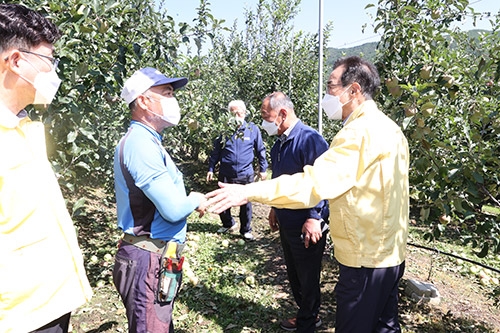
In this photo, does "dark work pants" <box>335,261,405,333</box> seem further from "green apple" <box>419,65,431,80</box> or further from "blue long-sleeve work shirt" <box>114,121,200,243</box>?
"green apple" <box>419,65,431,80</box>

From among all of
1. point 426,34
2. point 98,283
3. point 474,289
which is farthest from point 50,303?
point 474,289

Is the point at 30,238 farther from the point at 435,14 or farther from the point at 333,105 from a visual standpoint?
the point at 435,14

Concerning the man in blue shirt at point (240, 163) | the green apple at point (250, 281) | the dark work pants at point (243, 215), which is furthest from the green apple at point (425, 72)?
the dark work pants at point (243, 215)

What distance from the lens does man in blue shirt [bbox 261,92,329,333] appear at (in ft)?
9.25

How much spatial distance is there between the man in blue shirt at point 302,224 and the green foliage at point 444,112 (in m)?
0.70

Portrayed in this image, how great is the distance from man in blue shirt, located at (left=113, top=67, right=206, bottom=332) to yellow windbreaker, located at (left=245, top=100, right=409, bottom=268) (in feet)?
1.41

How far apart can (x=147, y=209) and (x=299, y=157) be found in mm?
1448

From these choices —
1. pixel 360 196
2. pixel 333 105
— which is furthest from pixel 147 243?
pixel 333 105

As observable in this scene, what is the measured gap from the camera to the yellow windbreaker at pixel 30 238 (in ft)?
3.99

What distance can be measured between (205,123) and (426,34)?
2.26 meters

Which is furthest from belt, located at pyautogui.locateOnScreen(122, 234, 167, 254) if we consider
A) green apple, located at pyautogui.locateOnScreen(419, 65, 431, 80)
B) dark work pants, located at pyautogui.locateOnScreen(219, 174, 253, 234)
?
dark work pants, located at pyautogui.locateOnScreen(219, 174, 253, 234)

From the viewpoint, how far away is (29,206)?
127cm

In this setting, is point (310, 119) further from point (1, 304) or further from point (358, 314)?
point (1, 304)

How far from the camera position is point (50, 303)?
1.33 m
